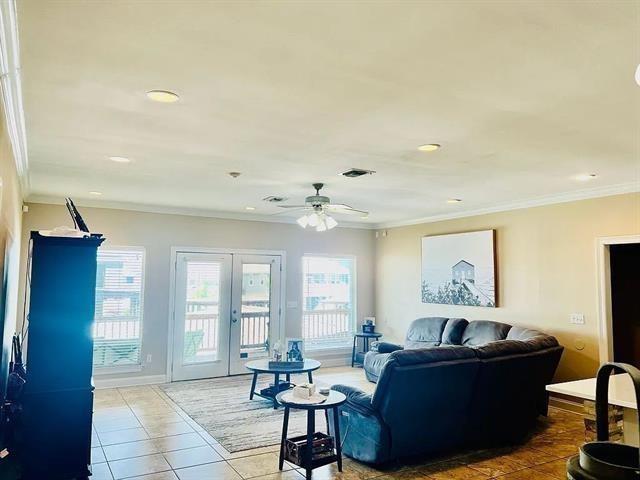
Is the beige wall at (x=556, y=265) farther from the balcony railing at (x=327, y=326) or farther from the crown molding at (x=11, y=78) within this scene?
the crown molding at (x=11, y=78)

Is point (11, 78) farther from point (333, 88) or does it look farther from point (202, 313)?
point (202, 313)

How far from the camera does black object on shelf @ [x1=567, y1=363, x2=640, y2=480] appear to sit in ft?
2.49

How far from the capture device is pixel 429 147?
147 inches

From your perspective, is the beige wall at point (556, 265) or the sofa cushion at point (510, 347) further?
the beige wall at point (556, 265)

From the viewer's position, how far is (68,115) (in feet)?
10.2

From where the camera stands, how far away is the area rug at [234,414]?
4465mm

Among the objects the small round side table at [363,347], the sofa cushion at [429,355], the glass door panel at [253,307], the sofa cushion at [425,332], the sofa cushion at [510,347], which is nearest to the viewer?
A: the sofa cushion at [429,355]

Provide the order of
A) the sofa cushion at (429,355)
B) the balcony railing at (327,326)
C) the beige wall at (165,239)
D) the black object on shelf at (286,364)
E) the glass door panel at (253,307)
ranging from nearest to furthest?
1. the sofa cushion at (429,355)
2. the black object on shelf at (286,364)
3. the beige wall at (165,239)
4. the glass door panel at (253,307)
5. the balcony railing at (327,326)

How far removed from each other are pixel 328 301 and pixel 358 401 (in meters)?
4.68

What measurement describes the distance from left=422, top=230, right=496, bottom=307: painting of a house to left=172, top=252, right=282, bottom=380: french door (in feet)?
8.41

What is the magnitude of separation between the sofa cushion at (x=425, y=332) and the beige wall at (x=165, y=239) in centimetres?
194

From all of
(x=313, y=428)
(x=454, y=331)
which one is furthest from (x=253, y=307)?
(x=313, y=428)

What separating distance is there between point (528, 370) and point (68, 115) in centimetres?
434

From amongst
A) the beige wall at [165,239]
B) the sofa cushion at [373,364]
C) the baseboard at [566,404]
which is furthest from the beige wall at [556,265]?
the beige wall at [165,239]
